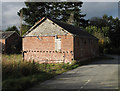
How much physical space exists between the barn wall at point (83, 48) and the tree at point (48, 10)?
62.2ft

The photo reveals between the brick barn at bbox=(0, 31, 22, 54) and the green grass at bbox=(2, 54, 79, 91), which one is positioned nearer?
the green grass at bbox=(2, 54, 79, 91)

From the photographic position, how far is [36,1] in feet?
138

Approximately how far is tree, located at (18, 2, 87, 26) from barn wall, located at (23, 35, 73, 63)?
20.9 m

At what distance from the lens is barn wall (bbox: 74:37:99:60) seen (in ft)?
69.3

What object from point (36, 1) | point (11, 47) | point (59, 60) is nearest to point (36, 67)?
point (59, 60)

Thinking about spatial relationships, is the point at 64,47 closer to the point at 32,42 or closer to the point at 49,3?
the point at 32,42

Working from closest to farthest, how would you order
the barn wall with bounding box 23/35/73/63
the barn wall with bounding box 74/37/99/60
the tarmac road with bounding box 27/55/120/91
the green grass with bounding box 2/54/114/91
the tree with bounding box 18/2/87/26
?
→ the green grass with bounding box 2/54/114/91 < the tarmac road with bounding box 27/55/120/91 < the barn wall with bounding box 23/35/73/63 < the barn wall with bounding box 74/37/99/60 < the tree with bounding box 18/2/87/26

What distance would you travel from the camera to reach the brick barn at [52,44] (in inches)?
803

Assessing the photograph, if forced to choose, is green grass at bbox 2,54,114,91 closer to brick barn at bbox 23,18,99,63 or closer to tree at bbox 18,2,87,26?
brick barn at bbox 23,18,99,63

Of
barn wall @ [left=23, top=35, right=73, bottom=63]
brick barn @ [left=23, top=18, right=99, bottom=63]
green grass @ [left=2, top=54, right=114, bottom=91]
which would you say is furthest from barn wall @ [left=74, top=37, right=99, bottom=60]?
green grass @ [left=2, top=54, right=114, bottom=91]

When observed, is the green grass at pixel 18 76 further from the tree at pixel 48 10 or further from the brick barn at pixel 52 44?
the tree at pixel 48 10

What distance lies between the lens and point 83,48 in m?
23.7

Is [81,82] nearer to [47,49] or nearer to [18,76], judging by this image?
[18,76]

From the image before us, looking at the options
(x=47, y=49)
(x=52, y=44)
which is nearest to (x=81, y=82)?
(x=52, y=44)
